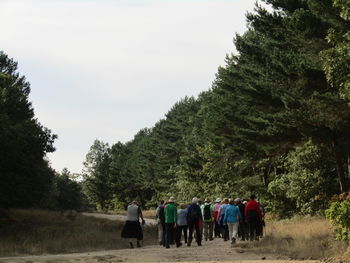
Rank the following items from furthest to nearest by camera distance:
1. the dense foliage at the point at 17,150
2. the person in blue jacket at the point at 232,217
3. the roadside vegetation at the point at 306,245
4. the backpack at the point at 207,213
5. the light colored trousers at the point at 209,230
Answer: the dense foliage at the point at 17,150 < the light colored trousers at the point at 209,230 < the backpack at the point at 207,213 < the person in blue jacket at the point at 232,217 < the roadside vegetation at the point at 306,245

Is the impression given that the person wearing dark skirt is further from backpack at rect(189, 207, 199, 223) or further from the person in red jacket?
the person in red jacket

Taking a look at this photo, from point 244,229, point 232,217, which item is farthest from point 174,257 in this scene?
point 244,229

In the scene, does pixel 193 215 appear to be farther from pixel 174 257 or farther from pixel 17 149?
pixel 17 149

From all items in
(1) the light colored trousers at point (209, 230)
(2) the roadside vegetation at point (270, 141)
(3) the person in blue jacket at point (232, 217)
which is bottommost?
(1) the light colored trousers at point (209, 230)

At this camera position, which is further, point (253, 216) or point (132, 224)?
point (253, 216)

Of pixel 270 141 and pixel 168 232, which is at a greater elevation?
pixel 270 141

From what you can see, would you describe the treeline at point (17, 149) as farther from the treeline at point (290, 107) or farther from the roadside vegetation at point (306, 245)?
the roadside vegetation at point (306, 245)

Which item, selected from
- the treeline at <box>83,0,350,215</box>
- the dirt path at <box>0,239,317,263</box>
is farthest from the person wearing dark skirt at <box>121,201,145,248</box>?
the treeline at <box>83,0,350,215</box>

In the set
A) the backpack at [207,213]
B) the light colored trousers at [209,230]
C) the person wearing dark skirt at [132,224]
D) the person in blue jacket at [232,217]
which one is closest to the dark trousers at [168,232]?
the person wearing dark skirt at [132,224]

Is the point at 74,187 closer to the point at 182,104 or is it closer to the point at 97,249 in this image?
the point at 182,104

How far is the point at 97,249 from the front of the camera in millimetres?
19594

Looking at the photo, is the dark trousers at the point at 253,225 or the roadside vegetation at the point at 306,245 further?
the dark trousers at the point at 253,225

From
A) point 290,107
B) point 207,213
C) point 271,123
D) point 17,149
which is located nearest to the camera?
point 207,213

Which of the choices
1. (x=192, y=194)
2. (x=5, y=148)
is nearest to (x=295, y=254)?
(x=5, y=148)
